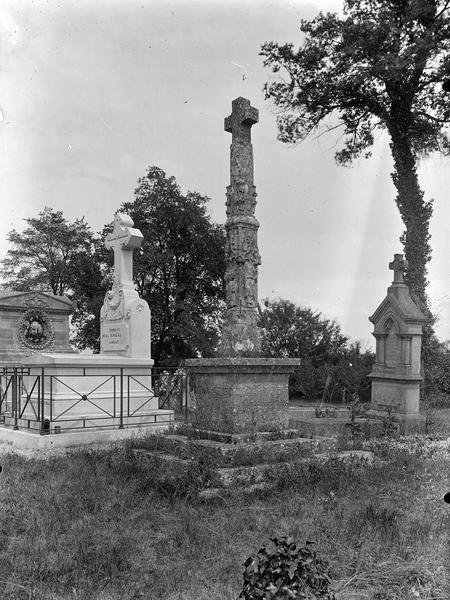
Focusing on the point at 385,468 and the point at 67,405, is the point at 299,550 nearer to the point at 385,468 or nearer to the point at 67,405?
the point at 385,468

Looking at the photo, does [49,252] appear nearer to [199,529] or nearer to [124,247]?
[124,247]

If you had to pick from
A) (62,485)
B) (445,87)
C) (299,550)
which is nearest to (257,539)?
(299,550)

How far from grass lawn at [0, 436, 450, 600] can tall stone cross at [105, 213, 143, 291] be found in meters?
6.46

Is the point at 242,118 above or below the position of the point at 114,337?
above

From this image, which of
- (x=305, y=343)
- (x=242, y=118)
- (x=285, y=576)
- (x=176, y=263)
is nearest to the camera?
(x=285, y=576)

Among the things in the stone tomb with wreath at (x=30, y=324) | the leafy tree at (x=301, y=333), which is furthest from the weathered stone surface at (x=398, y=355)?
the stone tomb with wreath at (x=30, y=324)

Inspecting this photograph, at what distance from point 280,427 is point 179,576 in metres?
3.85

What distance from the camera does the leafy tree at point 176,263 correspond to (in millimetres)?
25375

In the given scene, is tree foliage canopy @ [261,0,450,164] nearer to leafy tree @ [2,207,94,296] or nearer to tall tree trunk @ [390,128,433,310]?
tall tree trunk @ [390,128,433,310]

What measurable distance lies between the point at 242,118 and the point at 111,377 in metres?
5.97

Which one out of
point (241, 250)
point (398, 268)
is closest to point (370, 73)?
point (398, 268)

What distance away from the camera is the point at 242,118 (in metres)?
7.86

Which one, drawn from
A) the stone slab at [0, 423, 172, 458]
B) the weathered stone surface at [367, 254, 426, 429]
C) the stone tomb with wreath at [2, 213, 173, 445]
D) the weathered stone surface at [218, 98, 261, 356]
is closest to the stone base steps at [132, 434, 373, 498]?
the weathered stone surface at [218, 98, 261, 356]

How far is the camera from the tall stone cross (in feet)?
42.5
